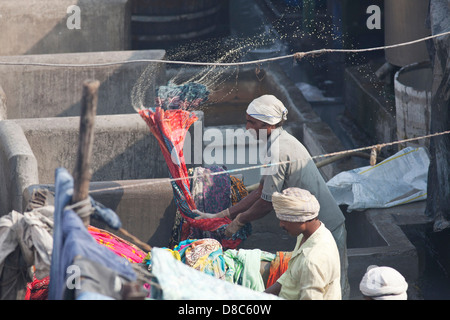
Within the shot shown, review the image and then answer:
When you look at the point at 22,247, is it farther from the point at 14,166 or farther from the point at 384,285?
the point at 14,166

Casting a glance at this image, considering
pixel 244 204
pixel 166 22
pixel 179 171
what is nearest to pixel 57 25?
pixel 166 22

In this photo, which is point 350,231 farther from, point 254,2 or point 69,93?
point 254,2

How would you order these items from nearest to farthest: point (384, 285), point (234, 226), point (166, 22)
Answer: point (384, 285)
point (234, 226)
point (166, 22)

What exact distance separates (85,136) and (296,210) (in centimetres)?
133

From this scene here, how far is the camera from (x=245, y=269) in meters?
4.56

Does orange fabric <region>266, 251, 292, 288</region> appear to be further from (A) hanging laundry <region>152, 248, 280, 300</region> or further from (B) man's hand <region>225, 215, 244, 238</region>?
(A) hanging laundry <region>152, 248, 280, 300</region>

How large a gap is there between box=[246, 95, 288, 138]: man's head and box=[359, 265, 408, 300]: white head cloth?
1534mm

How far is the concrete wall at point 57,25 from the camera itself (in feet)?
31.5

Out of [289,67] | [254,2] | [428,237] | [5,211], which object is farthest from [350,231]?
[254,2]

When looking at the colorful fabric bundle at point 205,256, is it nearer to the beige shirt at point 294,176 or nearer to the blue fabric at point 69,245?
the beige shirt at point 294,176

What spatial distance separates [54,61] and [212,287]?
547 cm

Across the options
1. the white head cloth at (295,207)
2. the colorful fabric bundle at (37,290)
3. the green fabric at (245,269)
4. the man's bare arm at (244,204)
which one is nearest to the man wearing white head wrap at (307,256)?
the white head cloth at (295,207)

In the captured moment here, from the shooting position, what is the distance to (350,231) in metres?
6.62

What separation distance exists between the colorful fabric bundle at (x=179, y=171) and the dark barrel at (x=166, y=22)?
24.0ft
